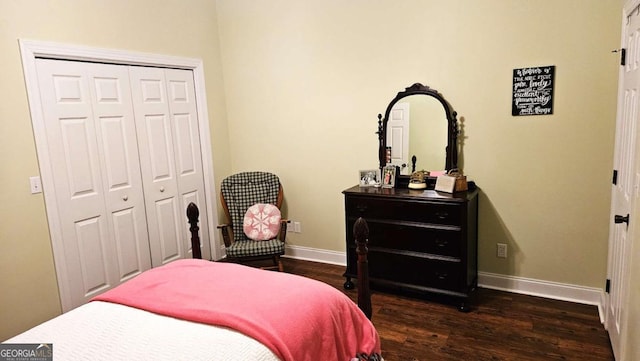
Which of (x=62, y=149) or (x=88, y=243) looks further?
(x=88, y=243)

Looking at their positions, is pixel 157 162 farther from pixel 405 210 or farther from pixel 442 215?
pixel 442 215

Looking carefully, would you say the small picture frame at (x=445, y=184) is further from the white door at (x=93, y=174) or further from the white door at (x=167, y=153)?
the white door at (x=93, y=174)

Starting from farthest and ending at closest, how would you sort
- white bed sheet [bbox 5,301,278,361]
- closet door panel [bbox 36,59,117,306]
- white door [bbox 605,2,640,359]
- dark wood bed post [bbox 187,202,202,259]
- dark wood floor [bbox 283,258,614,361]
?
closet door panel [bbox 36,59,117,306] < dark wood bed post [bbox 187,202,202,259] < dark wood floor [bbox 283,258,614,361] < white door [bbox 605,2,640,359] < white bed sheet [bbox 5,301,278,361]

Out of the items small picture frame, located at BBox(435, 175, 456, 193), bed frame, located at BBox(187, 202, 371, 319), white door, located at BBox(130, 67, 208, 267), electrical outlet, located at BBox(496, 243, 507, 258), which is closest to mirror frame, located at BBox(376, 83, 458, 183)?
small picture frame, located at BBox(435, 175, 456, 193)

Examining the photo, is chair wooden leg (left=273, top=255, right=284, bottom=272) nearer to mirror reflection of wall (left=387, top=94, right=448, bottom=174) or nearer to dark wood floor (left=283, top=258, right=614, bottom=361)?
dark wood floor (left=283, top=258, right=614, bottom=361)

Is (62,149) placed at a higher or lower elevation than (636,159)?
higher

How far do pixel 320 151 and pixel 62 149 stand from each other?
213 centimetres

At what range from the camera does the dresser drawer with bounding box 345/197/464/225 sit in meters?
2.88

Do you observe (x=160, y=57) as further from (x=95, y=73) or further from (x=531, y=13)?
(x=531, y=13)

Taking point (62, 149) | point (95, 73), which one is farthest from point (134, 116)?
point (62, 149)

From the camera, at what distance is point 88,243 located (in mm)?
3045

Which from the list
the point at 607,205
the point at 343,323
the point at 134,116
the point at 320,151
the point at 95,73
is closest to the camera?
the point at 343,323

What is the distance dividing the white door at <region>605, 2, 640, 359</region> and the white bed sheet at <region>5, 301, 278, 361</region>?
75.5 inches

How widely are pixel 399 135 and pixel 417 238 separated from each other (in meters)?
0.92
